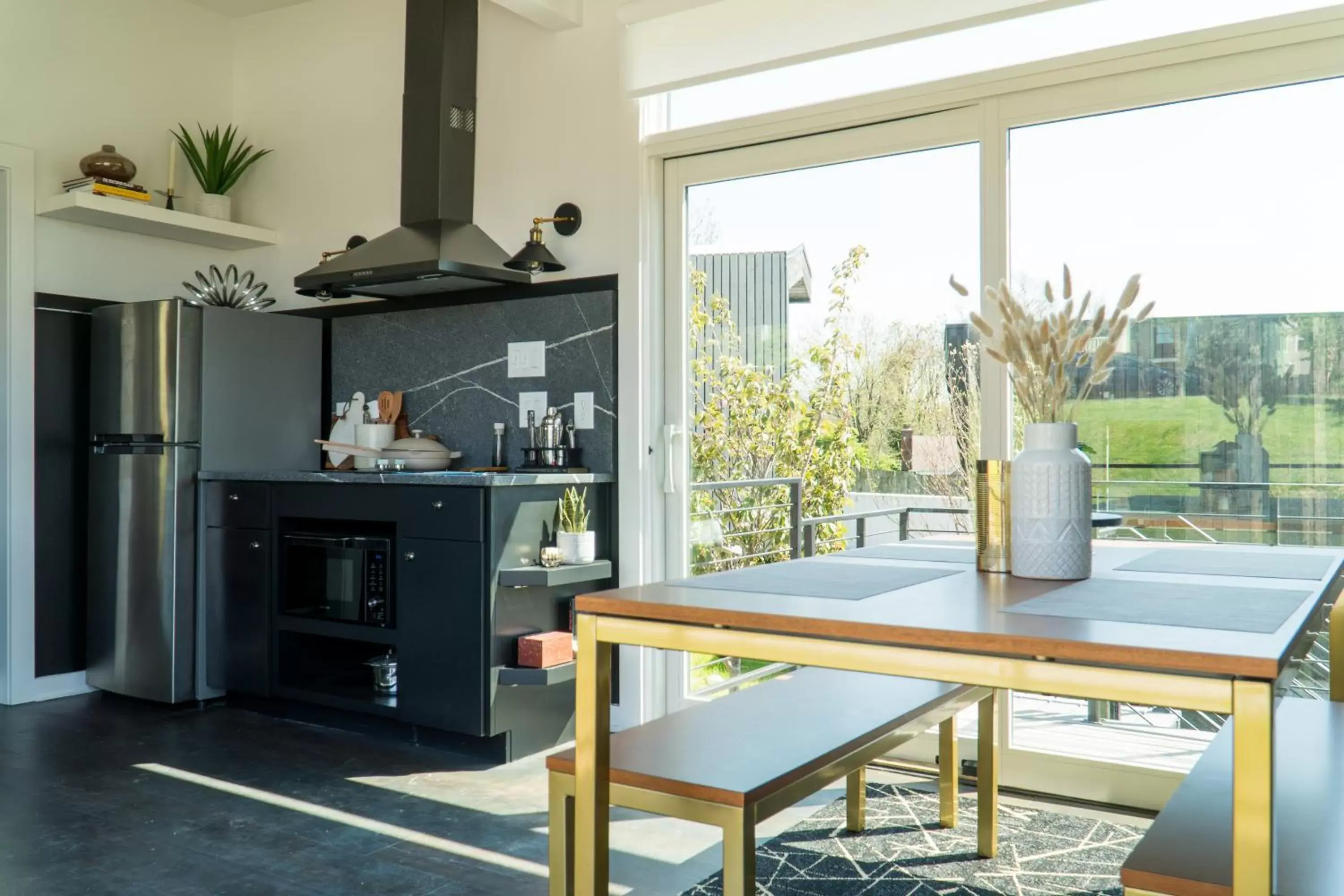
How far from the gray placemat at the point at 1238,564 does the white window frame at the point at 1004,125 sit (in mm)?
1127

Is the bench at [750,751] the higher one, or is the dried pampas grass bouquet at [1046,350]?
the dried pampas grass bouquet at [1046,350]

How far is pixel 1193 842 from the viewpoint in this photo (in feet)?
4.08

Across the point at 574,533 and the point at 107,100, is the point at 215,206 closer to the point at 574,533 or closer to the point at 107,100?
the point at 107,100

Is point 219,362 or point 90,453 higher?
point 219,362

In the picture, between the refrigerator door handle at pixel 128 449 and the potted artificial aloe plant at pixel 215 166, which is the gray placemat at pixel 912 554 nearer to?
the refrigerator door handle at pixel 128 449

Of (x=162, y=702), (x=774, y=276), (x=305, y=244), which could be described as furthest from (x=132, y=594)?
(x=774, y=276)

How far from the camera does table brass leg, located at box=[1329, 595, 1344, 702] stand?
74.3 inches

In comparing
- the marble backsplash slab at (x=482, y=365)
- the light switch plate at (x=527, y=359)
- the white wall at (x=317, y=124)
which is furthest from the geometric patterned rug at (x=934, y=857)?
the white wall at (x=317, y=124)

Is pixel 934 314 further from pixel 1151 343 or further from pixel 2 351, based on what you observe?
pixel 2 351

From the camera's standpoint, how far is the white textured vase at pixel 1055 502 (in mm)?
1574

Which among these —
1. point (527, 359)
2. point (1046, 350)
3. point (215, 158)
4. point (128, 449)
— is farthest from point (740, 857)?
point (215, 158)

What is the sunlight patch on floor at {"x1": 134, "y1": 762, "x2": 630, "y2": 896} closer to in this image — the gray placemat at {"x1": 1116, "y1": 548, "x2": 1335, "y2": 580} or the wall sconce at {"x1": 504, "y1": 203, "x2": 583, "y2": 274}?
the gray placemat at {"x1": 1116, "y1": 548, "x2": 1335, "y2": 580}

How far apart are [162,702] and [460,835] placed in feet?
6.57

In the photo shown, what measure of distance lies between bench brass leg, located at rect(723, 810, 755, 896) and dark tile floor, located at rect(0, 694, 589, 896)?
0.95 m
